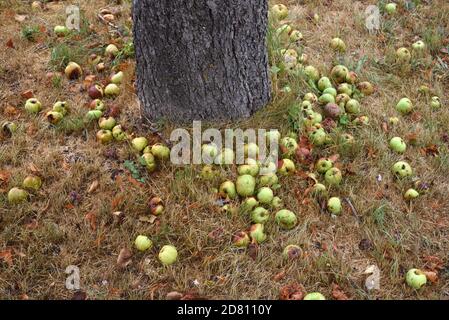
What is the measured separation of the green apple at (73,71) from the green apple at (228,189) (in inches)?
69.9

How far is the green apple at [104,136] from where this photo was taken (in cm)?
364

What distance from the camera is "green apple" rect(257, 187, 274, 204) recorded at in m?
3.28

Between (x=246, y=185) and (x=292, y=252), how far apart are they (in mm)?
535

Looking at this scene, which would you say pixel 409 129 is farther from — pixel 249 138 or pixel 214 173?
pixel 214 173

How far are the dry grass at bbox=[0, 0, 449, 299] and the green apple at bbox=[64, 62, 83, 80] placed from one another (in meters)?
0.10

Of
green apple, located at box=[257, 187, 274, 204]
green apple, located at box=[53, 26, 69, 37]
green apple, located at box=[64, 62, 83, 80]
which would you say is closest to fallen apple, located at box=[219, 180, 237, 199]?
green apple, located at box=[257, 187, 274, 204]

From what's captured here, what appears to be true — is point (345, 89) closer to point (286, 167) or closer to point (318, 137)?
point (318, 137)

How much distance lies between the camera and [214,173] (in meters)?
3.38

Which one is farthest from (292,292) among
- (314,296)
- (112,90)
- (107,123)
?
(112,90)

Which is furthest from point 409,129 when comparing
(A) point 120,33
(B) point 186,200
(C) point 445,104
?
(A) point 120,33

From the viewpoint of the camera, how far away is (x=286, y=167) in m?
3.44

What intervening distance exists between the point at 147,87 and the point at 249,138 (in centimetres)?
83

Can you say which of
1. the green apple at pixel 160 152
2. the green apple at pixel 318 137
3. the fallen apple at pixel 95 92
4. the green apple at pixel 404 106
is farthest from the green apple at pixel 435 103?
the fallen apple at pixel 95 92

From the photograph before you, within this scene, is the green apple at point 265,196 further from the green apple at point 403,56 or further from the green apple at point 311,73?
the green apple at point 403,56
